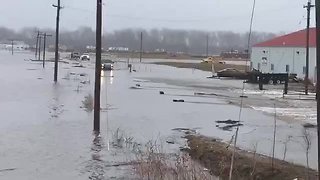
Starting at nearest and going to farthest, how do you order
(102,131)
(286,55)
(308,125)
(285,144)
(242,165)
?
(242,165)
(285,144)
(102,131)
(308,125)
(286,55)

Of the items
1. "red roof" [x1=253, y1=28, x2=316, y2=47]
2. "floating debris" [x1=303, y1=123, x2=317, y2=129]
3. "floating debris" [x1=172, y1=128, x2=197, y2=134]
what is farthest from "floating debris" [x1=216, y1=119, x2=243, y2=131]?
"red roof" [x1=253, y1=28, x2=316, y2=47]

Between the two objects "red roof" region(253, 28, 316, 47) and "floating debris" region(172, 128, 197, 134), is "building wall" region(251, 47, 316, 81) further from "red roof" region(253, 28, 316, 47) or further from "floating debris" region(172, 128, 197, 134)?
"floating debris" region(172, 128, 197, 134)

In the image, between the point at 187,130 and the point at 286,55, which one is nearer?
the point at 187,130

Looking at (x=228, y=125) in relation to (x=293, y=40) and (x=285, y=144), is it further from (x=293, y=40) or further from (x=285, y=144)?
(x=293, y=40)

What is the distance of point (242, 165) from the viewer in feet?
39.7

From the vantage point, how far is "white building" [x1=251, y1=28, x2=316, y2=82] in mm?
62281

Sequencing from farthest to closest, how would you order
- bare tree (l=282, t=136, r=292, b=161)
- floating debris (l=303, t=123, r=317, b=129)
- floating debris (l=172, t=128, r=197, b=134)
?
floating debris (l=303, t=123, r=317, b=129) → floating debris (l=172, t=128, r=197, b=134) → bare tree (l=282, t=136, r=292, b=161)

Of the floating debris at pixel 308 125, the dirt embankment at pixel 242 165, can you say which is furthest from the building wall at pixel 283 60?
the dirt embankment at pixel 242 165

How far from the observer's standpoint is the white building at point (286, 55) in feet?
204

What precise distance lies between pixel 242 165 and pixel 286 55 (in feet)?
187

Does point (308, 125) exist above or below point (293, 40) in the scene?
below

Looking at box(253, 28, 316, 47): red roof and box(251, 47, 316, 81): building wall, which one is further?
box(253, 28, 316, 47): red roof

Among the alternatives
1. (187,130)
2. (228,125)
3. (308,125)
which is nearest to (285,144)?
(187,130)

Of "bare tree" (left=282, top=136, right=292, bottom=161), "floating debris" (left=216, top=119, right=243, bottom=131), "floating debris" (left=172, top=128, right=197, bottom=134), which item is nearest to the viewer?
"bare tree" (left=282, top=136, right=292, bottom=161)
